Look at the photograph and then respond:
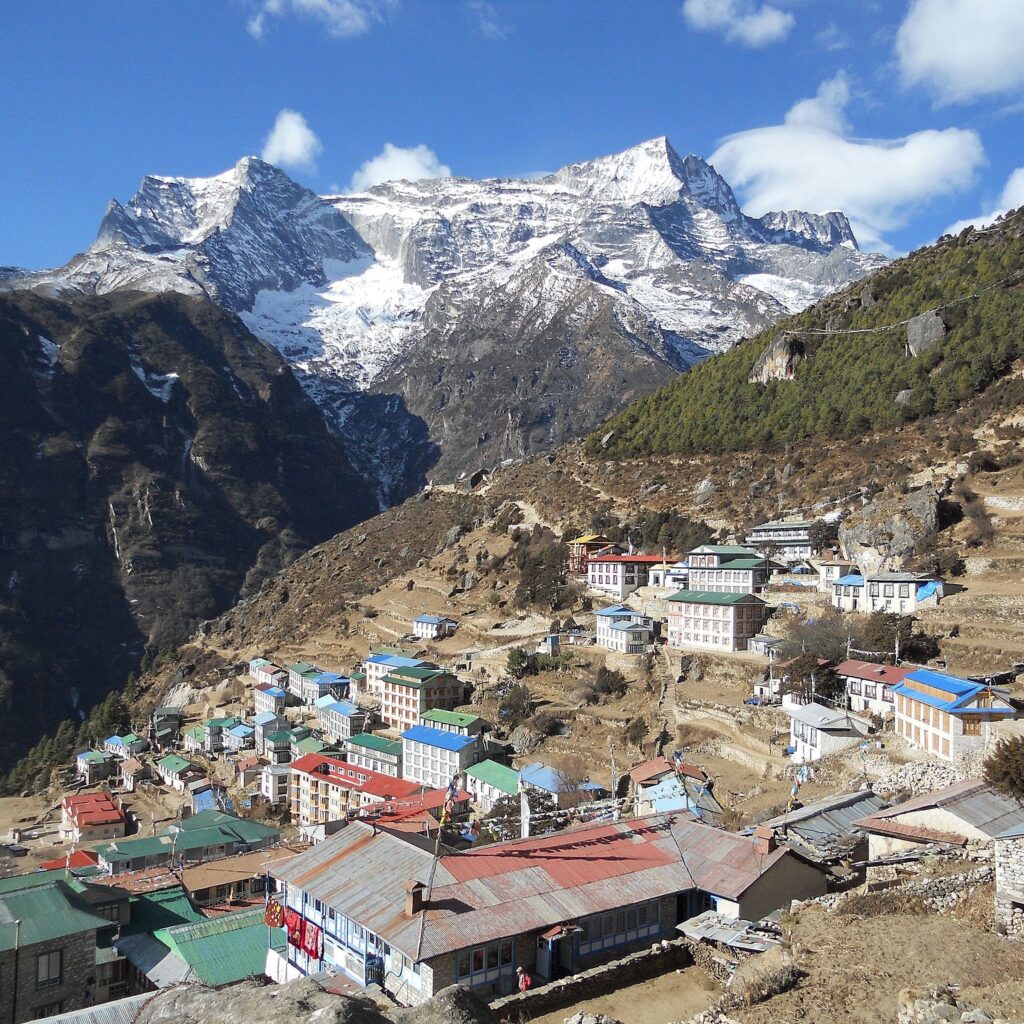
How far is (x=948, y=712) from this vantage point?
1064 inches

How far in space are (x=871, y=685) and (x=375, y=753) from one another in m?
27.7

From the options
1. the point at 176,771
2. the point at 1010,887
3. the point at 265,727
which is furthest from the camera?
the point at 176,771

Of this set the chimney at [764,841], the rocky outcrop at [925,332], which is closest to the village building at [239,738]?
the chimney at [764,841]

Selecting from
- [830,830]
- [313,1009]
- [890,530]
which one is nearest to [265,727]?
[890,530]

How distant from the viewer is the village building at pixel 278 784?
52.7 meters

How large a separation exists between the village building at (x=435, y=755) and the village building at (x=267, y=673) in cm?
2705

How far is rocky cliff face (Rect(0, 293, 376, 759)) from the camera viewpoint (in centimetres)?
13612

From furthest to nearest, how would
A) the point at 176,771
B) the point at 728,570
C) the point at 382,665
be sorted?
the point at 176,771 → the point at 382,665 → the point at 728,570

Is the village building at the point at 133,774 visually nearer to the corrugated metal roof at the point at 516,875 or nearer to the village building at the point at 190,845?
the village building at the point at 190,845

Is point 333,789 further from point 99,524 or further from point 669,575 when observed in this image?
point 99,524

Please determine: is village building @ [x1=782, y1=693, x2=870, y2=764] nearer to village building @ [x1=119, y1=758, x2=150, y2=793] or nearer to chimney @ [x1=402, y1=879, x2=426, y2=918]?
chimney @ [x1=402, y1=879, x2=426, y2=918]

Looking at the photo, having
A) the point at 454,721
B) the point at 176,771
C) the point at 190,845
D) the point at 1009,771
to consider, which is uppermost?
the point at 1009,771

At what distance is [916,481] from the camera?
52.8m

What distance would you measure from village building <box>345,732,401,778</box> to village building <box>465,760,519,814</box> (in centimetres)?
826
